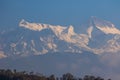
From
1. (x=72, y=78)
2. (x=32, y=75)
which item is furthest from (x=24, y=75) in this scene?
(x=72, y=78)

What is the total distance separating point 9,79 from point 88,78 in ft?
61.8

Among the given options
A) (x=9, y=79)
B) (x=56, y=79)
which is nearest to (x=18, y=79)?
(x=9, y=79)

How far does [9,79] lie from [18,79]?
1984mm

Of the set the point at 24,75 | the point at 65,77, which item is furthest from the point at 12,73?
the point at 65,77

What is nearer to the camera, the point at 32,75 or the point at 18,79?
the point at 18,79

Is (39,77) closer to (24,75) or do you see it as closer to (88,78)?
(24,75)

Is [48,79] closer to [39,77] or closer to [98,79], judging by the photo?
[39,77]

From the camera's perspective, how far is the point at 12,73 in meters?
126

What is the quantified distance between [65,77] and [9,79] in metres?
14.7

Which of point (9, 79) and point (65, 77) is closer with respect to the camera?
point (9, 79)

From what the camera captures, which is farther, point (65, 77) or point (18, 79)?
point (65, 77)

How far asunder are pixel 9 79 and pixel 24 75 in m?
6.03

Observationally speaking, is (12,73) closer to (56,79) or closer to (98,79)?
(56,79)

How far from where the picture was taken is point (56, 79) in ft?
413
